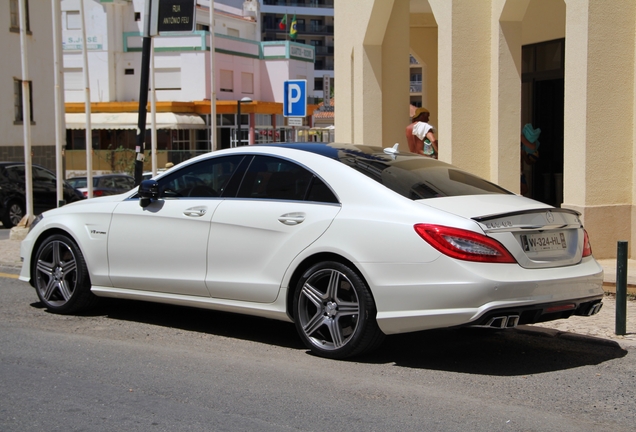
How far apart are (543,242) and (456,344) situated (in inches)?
51.9

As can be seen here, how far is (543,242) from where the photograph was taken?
5.98 meters

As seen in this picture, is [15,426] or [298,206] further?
[298,206]

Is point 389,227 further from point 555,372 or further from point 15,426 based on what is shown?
point 15,426

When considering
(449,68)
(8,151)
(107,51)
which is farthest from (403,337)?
(107,51)

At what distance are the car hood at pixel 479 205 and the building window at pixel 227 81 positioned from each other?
2196 inches

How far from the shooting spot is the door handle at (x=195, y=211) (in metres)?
6.98

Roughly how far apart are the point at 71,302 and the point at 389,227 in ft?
11.0

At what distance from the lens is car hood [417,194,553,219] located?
589 cm

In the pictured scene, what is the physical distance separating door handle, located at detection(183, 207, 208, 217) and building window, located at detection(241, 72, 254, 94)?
57.1 metres

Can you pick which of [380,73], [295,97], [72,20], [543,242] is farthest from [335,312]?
[72,20]

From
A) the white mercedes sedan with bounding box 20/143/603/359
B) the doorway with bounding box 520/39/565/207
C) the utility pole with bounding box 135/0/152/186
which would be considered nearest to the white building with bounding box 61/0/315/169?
the doorway with bounding box 520/39/565/207

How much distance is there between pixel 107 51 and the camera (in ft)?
193

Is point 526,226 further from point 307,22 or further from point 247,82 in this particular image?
point 307,22

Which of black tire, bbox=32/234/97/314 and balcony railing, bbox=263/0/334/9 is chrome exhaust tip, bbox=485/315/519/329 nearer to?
black tire, bbox=32/234/97/314
